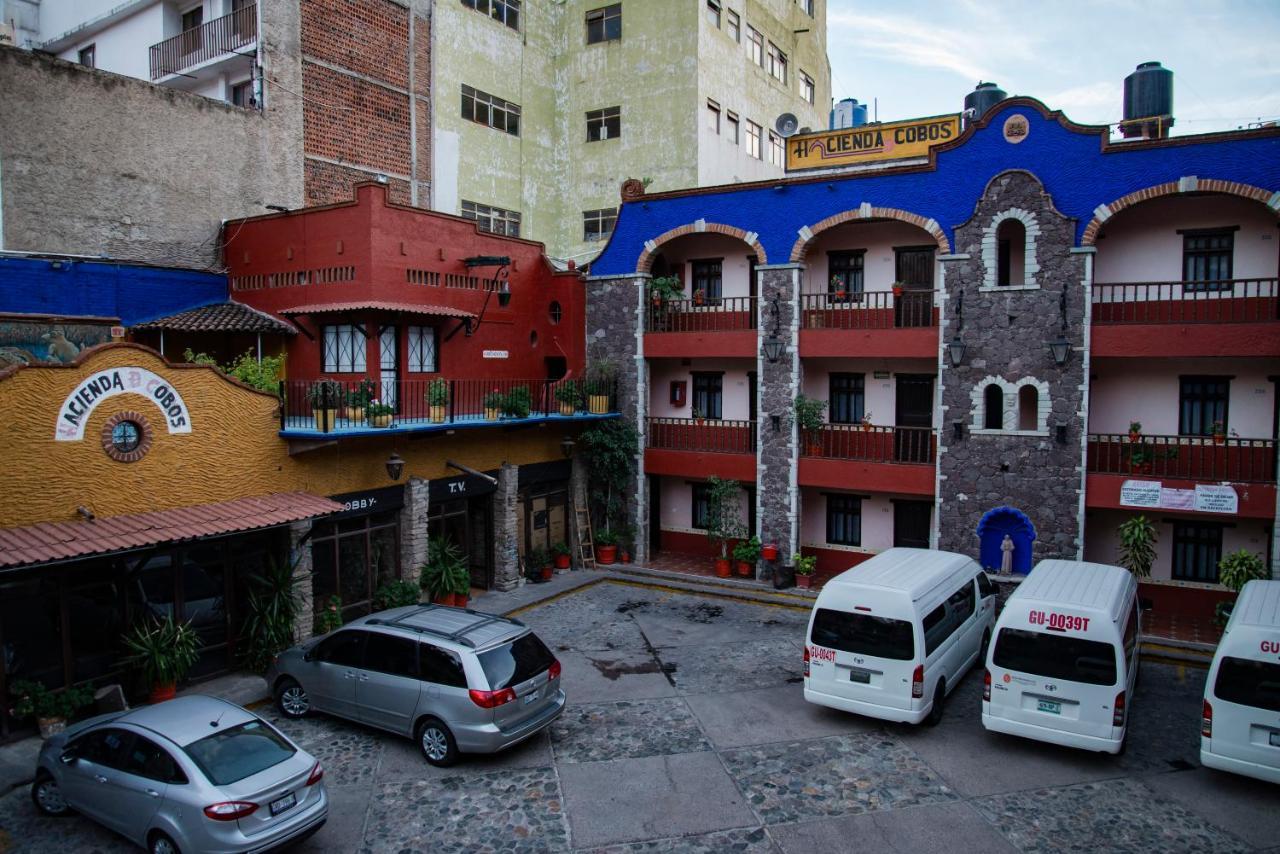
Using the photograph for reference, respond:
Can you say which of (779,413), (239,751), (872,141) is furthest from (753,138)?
(239,751)

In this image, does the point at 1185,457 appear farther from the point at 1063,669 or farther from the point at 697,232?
the point at 697,232

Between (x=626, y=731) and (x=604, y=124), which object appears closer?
(x=626, y=731)

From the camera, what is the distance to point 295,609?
1523cm

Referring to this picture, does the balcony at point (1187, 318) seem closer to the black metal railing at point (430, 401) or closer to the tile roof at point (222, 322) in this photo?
the black metal railing at point (430, 401)

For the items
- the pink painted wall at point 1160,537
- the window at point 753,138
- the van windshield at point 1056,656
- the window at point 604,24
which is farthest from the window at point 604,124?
the van windshield at point 1056,656

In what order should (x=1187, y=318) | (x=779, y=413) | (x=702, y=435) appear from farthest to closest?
(x=702, y=435) → (x=779, y=413) → (x=1187, y=318)

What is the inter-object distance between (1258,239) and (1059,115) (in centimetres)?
515

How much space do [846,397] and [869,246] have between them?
13.4 feet

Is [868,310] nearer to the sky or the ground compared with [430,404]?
nearer to the sky

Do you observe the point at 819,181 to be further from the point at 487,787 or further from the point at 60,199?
the point at 60,199

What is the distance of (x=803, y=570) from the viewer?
21234 millimetres

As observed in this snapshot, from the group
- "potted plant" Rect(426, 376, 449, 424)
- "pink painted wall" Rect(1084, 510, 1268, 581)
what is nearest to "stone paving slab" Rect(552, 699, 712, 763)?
"potted plant" Rect(426, 376, 449, 424)

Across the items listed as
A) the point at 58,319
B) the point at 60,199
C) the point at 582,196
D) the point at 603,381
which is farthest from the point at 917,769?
the point at 582,196

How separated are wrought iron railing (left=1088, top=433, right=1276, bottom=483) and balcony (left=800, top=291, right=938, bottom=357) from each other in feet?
14.5
